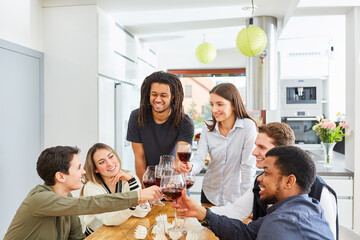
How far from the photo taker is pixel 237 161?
224cm

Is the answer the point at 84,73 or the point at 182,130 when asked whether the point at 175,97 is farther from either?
the point at 84,73

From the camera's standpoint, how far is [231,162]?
2.25 m

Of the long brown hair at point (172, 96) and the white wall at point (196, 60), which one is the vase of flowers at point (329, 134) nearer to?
the long brown hair at point (172, 96)

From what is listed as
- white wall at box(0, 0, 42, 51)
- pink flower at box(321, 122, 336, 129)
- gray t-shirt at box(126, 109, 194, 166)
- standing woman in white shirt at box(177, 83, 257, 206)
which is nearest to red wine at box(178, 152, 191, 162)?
standing woman in white shirt at box(177, 83, 257, 206)

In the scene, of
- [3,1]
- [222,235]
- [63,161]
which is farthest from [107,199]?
[3,1]

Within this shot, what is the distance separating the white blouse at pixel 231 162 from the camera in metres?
A: 2.22

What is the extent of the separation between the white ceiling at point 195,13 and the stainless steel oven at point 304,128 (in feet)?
5.95

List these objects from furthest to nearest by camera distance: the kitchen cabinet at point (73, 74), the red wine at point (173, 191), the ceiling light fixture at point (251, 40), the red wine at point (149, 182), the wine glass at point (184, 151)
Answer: the kitchen cabinet at point (73, 74) < the ceiling light fixture at point (251, 40) < the wine glass at point (184, 151) < the red wine at point (149, 182) < the red wine at point (173, 191)

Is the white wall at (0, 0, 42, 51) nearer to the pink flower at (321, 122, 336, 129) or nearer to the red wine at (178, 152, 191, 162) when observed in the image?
the red wine at (178, 152, 191, 162)

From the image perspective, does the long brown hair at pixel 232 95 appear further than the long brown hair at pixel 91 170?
Yes

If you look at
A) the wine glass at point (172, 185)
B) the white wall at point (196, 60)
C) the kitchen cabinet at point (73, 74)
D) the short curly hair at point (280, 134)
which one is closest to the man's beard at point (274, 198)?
the wine glass at point (172, 185)

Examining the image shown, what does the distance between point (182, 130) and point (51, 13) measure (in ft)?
7.35

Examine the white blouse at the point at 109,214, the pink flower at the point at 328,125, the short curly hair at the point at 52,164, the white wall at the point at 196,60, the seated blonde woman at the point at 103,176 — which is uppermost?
the white wall at the point at 196,60

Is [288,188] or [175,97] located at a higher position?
[175,97]
